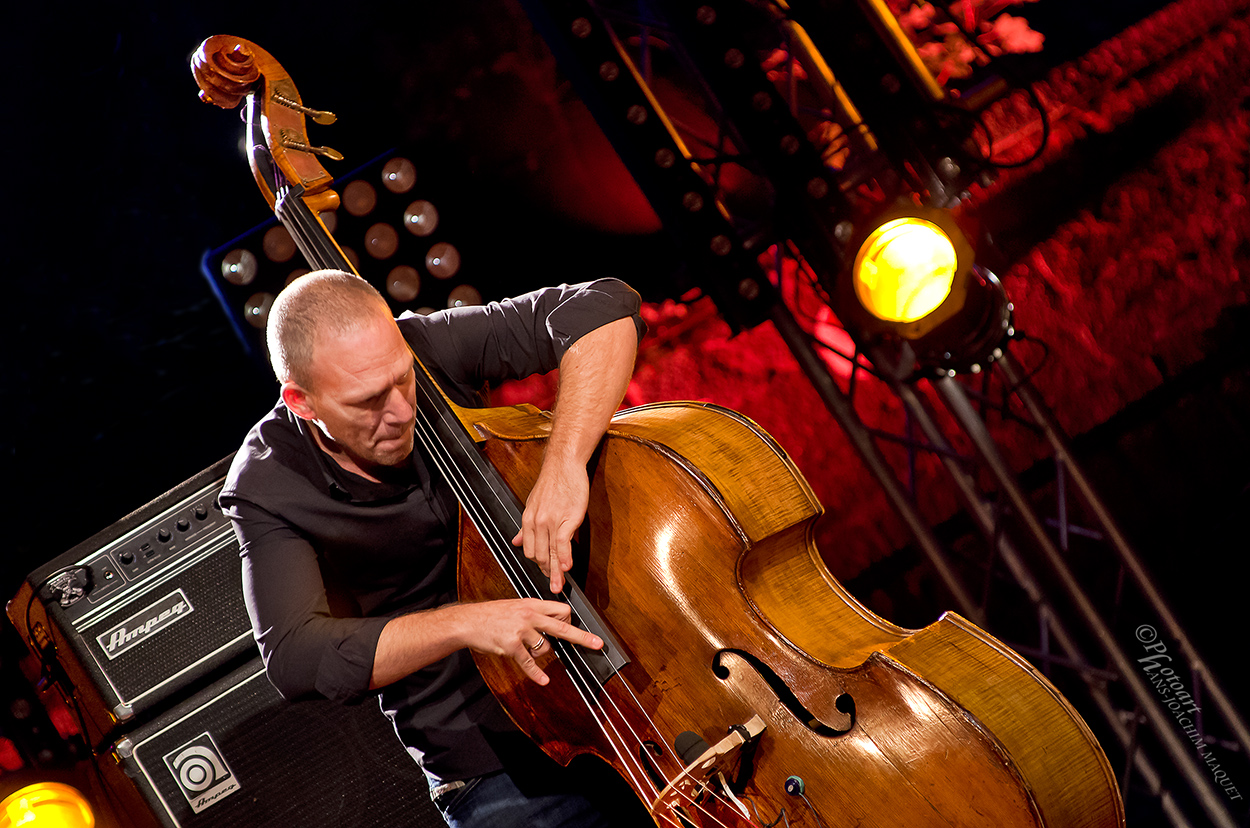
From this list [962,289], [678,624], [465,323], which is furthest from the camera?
[962,289]

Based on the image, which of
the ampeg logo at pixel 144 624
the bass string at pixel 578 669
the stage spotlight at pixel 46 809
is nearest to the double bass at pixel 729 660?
the bass string at pixel 578 669

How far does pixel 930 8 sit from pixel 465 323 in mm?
3086

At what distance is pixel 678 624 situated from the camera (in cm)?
145

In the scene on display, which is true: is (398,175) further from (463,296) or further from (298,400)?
(298,400)

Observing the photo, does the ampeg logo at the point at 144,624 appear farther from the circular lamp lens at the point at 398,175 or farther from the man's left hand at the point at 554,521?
the circular lamp lens at the point at 398,175

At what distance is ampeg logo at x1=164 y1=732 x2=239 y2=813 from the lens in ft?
6.96

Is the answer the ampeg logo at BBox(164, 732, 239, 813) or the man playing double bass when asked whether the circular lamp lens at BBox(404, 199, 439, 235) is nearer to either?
the man playing double bass

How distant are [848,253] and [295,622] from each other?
183 centimetres

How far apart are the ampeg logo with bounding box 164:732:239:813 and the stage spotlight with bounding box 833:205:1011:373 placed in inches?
84.4

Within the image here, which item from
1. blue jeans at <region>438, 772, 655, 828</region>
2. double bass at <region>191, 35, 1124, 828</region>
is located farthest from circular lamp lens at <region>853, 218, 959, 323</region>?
blue jeans at <region>438, 772, 655, 828</region>

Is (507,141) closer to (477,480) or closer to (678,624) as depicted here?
(477,480)

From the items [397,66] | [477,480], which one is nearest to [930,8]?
[397,66]

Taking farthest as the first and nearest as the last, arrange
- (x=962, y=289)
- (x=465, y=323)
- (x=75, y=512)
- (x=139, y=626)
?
(x=75, y=512)
(x=962, y=289)
(x=139, y=626)
(x=465, y=323)

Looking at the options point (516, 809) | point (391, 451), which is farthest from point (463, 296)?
point (516, 809)
